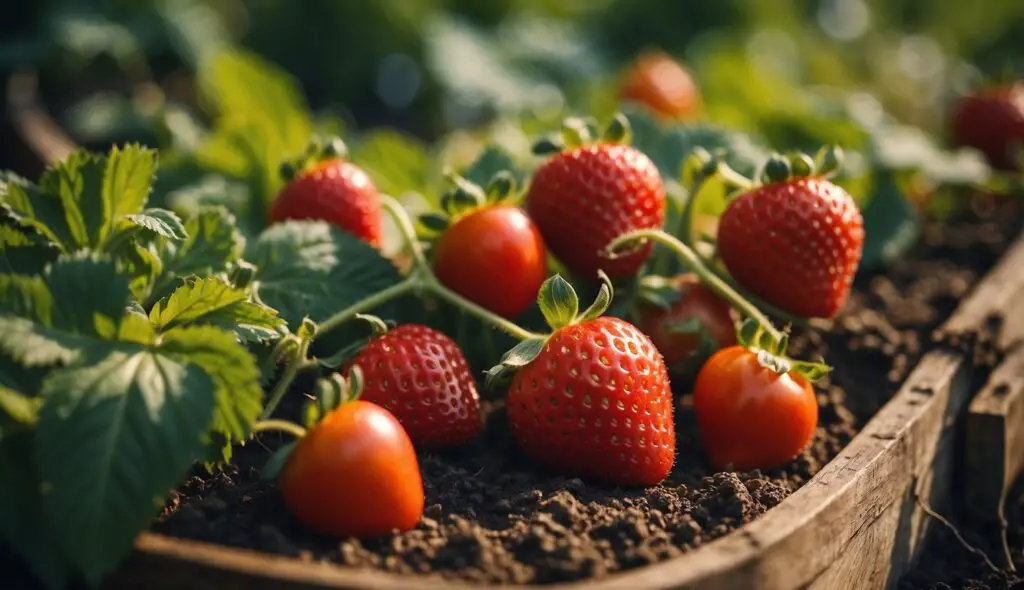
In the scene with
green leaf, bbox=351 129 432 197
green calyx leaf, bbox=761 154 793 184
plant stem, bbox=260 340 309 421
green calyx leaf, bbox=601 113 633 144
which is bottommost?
plant stem, bbox=260 340 309 421

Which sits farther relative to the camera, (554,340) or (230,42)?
(230,42)

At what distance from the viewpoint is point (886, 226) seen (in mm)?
2604

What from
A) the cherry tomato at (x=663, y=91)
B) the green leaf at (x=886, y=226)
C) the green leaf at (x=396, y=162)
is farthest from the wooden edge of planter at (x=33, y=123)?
the green leaf at (x=886, y=226)

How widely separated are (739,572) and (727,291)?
0.60 m

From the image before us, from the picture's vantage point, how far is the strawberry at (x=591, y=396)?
1.62 m

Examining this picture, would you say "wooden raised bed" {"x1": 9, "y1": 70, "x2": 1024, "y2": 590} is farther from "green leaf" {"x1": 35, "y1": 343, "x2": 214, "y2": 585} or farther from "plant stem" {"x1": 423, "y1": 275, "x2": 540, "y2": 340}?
"plant stem" {"x1": 423, "y1": 275, "x2": 540, "y2": 340}

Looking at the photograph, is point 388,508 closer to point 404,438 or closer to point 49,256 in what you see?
point 404,438

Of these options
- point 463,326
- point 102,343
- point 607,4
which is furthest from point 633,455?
point 607,4

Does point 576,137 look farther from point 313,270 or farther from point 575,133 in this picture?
point 313,270

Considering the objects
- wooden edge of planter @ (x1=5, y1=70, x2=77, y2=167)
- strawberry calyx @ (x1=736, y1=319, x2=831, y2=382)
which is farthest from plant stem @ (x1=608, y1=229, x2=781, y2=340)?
wooden edge of planter @ (x1=5, y1=70, x2=77, y2=167)

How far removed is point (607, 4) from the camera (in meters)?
4.54

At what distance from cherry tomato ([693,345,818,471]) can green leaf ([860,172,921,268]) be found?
33.5 inches

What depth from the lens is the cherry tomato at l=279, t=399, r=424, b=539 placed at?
147cm

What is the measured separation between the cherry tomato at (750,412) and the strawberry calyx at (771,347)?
0.01 metres
